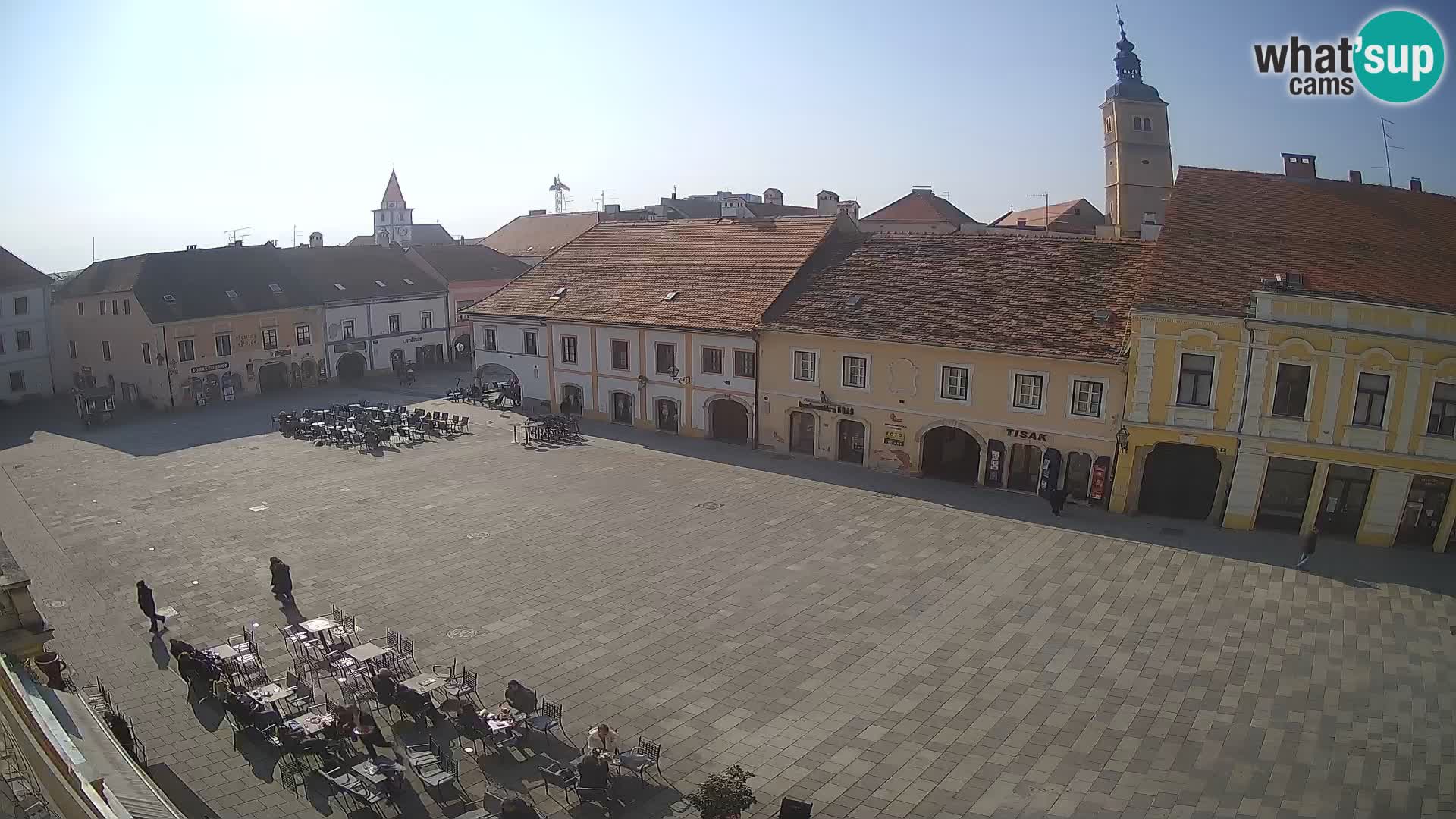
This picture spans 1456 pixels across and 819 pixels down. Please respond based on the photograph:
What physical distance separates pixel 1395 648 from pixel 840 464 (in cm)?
1820

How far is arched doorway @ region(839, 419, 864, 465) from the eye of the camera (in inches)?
1356

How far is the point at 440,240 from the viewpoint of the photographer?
354ft

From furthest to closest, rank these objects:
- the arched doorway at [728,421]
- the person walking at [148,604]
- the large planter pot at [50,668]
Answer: the arched doorway at [728,421] → the person walking at [148,604] → the large planter pot at [50,668]

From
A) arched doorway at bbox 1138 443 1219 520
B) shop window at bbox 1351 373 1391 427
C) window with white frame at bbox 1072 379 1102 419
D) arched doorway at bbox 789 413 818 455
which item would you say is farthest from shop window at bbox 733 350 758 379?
shop window at bbox 1351 373 1391 427

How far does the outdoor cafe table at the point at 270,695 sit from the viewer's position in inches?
655

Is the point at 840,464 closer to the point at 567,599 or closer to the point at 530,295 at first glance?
the point at 567,599

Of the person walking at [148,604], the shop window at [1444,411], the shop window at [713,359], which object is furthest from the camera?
the shop window at [713,359]

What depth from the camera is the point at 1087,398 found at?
96.0 feet

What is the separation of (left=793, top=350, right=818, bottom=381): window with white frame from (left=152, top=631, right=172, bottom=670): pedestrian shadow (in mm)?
22203

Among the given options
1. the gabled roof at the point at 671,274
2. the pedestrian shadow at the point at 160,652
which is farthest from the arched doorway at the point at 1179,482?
the pedestrian shadow at the point at 160,652

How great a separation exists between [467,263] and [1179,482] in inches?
2022

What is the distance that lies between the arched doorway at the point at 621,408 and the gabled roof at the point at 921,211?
39709 mm

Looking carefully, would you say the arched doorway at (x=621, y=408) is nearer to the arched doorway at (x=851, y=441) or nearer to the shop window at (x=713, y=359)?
the shop window at (x=713, y=359)

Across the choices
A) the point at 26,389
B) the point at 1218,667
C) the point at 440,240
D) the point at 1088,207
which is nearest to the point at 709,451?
the point at 1218,667
